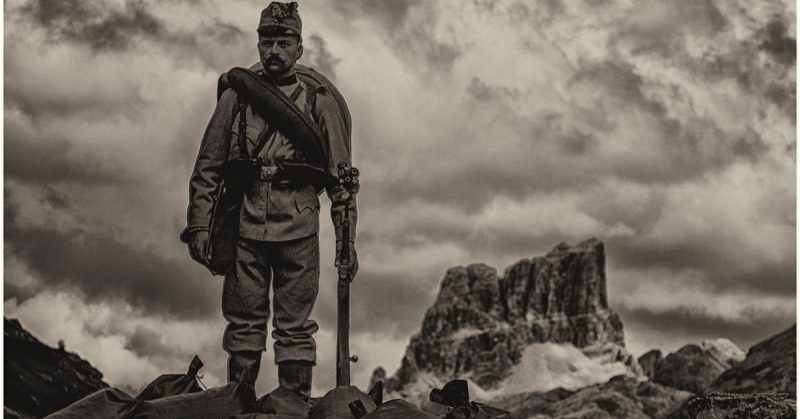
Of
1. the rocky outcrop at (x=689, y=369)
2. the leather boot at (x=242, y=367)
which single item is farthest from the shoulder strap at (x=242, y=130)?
the rocky outcrop at (x=689, y=369)

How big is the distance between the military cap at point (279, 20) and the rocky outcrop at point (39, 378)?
26.7ft

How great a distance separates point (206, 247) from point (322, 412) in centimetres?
224

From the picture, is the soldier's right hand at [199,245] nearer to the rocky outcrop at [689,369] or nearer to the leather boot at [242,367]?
the leather boot at [242,367]

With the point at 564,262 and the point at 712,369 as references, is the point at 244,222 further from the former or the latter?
the point at 564,262

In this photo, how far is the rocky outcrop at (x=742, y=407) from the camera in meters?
10.5

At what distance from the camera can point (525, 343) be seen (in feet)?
508

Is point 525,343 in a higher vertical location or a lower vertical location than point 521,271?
lower

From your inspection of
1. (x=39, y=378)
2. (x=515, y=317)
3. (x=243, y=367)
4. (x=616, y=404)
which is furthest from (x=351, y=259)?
(x=515, y=317)

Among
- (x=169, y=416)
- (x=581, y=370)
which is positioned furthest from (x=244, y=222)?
(x=581, y=370)

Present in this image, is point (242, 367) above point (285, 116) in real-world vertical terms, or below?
below

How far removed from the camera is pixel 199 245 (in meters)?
10.5

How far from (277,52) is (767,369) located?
14522 mm

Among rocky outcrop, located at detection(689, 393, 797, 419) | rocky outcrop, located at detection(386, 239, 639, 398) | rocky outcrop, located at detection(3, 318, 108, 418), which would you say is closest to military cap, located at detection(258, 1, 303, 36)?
rocky outcrop, located at detection(689, 393, 797, 419)

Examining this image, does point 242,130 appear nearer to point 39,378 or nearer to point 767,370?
point 39,378
